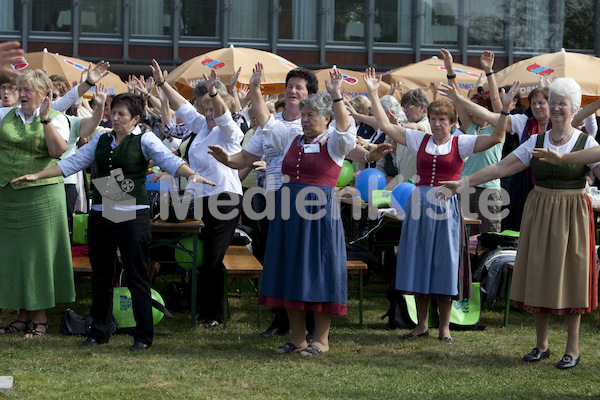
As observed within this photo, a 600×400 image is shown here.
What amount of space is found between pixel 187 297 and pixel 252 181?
1.51m

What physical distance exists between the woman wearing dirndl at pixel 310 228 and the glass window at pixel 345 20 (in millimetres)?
14660

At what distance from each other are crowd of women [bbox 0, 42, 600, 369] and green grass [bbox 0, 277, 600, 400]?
0.21m

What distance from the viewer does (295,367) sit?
18.3ft

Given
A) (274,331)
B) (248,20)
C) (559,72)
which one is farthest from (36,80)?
(248,20)

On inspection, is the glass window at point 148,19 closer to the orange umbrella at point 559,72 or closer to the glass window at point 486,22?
the glass window at point 486,22

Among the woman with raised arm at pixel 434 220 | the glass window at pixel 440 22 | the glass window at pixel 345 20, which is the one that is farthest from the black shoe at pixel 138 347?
the glass window at pixel 440 22

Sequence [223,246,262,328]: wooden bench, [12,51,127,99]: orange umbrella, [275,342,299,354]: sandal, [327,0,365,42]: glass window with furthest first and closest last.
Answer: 1. [327,0,365,42]: glass window
2. [12,51,127,99]: orange umbrella
3. [223,246,262,328]: wooden bench
4. [275,342,299,354]: sandal

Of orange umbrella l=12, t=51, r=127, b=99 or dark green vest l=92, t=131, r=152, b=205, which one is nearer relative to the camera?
dark green vest l=92, t=131, r=152, b=205

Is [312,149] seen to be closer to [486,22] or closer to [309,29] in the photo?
[309,29]

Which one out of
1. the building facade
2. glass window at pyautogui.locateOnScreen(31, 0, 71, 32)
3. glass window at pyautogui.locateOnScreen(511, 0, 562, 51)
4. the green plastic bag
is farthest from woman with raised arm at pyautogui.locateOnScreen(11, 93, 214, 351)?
glass window at pyautogui.locateOnScreen(511, 0, 562, 51)

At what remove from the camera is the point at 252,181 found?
28.1 feet

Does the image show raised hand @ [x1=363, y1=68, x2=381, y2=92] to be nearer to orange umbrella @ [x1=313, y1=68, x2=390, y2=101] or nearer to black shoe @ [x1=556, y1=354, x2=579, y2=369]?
black shoe @ [x1=556, y1=354, x2=579, y2=369]

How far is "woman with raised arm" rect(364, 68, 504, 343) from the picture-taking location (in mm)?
6312

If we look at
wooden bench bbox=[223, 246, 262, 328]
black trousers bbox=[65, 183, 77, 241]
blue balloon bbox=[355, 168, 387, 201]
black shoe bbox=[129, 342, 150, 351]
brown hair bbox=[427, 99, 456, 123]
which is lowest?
black shoe bbox=[129, 342, 150, 351]
